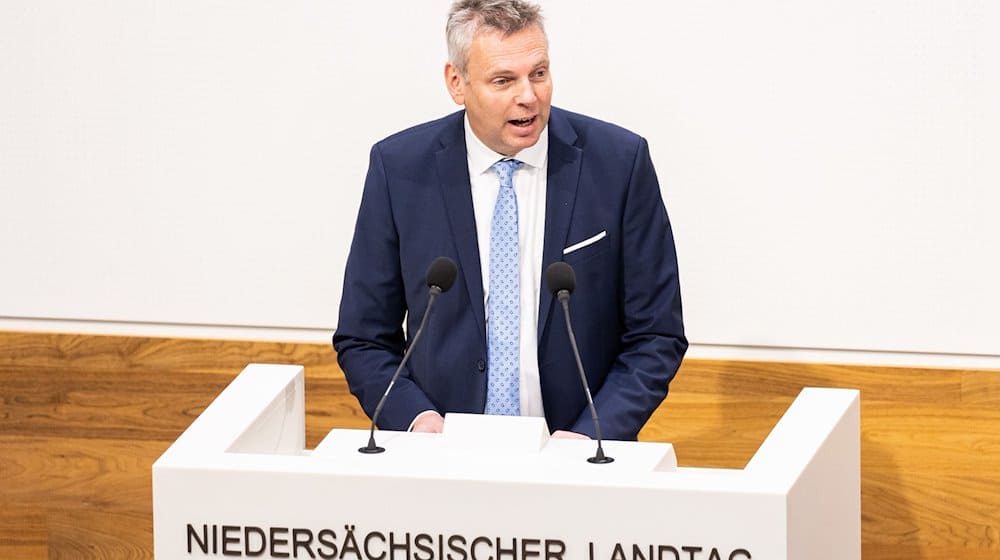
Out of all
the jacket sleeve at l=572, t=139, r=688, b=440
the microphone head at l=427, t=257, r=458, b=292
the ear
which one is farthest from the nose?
the microphone head at l=427, t=257, r=458, b=292

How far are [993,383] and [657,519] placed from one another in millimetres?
1566

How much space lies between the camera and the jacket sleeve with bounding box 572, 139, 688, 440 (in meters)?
2.55

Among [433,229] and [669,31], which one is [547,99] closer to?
[433,229]

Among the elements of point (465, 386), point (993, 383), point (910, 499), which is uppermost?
point (465, 386)

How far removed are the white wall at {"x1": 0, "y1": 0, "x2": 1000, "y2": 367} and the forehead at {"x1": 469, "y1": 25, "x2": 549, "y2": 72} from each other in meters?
0.89

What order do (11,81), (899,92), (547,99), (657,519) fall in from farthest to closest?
(11,81) → (899,92) → (547,99) → (657,519)

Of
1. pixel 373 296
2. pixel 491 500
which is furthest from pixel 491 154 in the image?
pixel 491 500

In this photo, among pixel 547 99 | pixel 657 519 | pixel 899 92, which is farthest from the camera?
pixel 899 92

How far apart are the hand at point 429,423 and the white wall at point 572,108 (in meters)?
1.06

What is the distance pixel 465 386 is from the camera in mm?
2553

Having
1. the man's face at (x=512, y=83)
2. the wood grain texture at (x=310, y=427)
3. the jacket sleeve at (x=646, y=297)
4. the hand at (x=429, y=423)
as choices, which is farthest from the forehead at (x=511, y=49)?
the wood grain texture at (x=310, y=427)

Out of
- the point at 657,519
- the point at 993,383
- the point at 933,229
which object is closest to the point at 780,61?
the point at 933,229

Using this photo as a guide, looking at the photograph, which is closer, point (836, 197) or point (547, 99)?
point (547, 99)

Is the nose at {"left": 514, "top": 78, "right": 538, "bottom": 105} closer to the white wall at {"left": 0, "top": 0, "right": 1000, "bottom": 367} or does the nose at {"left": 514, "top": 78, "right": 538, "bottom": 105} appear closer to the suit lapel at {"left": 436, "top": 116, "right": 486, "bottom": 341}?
the suit lapel at {"left": 436, "top": 116, "right": 486, "bottom": 341}
